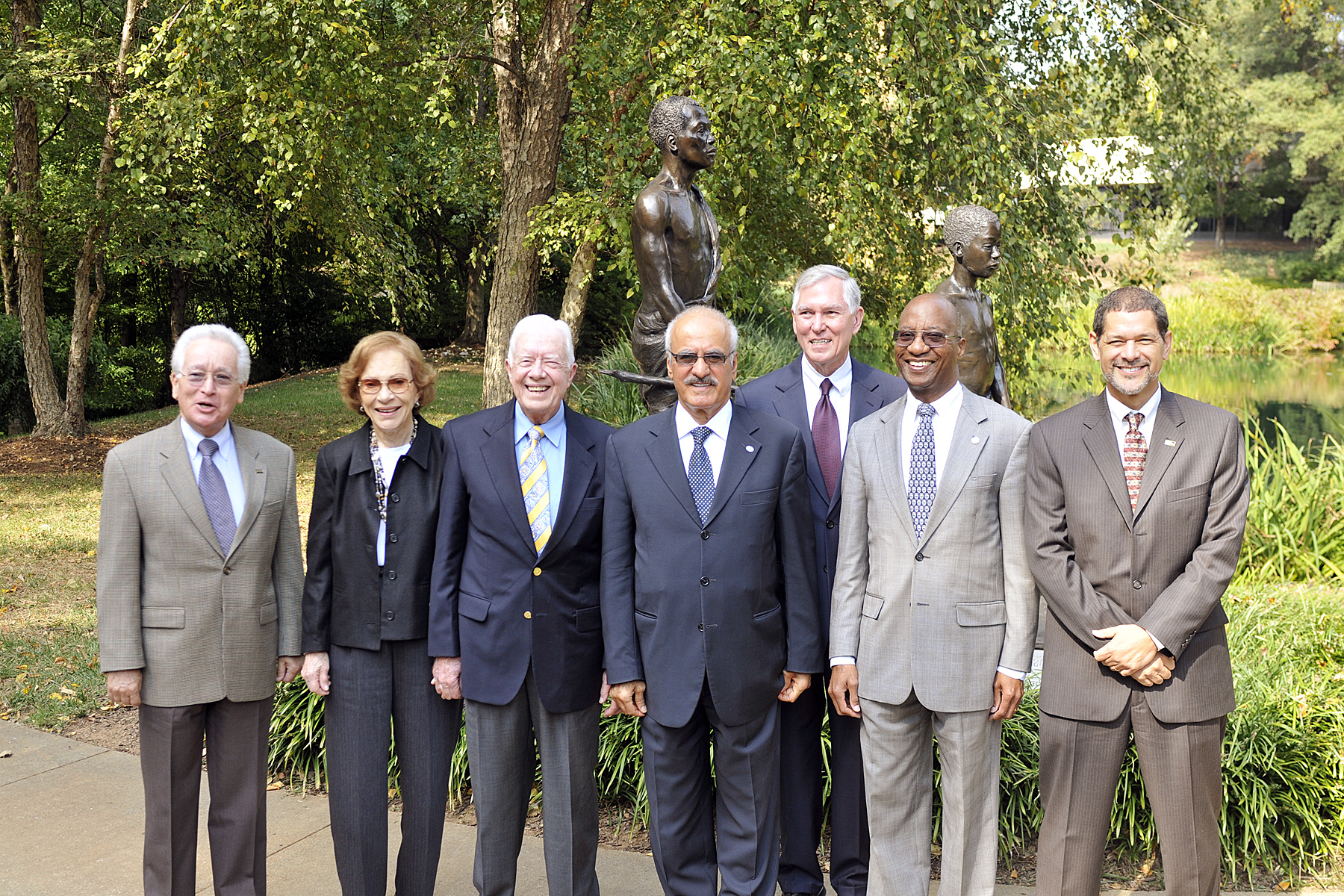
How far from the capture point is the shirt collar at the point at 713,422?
313 cm

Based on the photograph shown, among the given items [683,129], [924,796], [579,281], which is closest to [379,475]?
[924,796]

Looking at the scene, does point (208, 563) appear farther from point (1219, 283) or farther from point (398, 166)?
point (1219, 283)

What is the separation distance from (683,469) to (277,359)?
18.7m

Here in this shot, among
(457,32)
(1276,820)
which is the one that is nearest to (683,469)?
(1276,820)

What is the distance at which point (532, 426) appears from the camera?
3.21 m

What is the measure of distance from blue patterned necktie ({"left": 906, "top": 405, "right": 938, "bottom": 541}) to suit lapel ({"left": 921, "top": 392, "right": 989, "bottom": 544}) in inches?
0.7

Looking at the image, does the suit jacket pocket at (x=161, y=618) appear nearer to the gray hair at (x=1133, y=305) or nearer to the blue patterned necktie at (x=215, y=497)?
the blue patterned necktie at (x=215, y=497)

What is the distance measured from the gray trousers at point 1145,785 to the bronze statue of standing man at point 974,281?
→ 84.4 inches

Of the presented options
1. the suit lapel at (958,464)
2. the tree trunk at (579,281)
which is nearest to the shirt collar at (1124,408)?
the suit lapel at (958,464)

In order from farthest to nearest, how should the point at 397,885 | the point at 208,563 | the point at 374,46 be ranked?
the point at 374,46
the point at 397,885
the point at 208,563

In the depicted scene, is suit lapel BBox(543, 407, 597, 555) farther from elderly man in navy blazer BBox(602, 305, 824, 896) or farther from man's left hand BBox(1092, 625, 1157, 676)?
man's left hand BBox(1092, 625, 1157, 676)

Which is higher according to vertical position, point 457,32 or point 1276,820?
point 457,32

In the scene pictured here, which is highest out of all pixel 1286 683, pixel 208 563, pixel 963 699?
pixel 208 563

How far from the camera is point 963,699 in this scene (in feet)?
9.75
